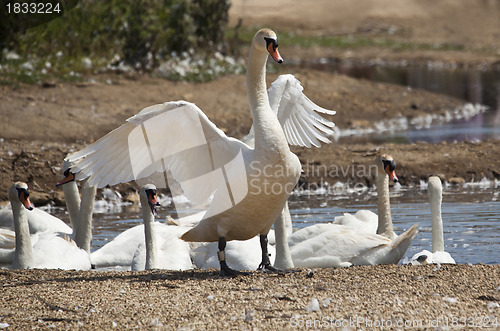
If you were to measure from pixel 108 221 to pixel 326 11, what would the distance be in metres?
30.0

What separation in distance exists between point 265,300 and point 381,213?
2.99 metres

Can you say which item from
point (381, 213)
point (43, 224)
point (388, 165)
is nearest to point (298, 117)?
point (388, 165)

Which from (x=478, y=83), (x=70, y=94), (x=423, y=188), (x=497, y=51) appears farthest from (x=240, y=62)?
(x=497, y=51)

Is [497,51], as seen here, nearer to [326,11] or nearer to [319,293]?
[326,11]

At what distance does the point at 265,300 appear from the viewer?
17.4 ft

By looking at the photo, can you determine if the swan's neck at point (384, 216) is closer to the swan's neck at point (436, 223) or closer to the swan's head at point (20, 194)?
the swan's neck at point (436, 223)

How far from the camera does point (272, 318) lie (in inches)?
194

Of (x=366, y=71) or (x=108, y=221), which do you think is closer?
(x=108, y=221)

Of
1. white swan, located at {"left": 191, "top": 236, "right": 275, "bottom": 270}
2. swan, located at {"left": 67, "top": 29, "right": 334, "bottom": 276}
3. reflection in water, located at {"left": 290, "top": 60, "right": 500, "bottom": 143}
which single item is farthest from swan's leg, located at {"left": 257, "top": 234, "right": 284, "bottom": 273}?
reflection in water, located at {"left": 290, "top": 60, "right": 500, "bottom": 143}

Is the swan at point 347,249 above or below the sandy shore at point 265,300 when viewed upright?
below

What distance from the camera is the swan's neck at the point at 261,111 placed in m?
6.00

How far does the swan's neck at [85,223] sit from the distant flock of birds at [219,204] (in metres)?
0.01

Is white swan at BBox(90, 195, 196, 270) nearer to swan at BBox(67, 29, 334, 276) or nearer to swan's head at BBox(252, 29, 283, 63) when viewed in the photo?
swan at BBox(67, 29, 334, 276)

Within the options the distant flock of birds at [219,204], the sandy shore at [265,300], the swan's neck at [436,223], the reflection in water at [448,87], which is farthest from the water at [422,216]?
the reflection in water at [448,87]
